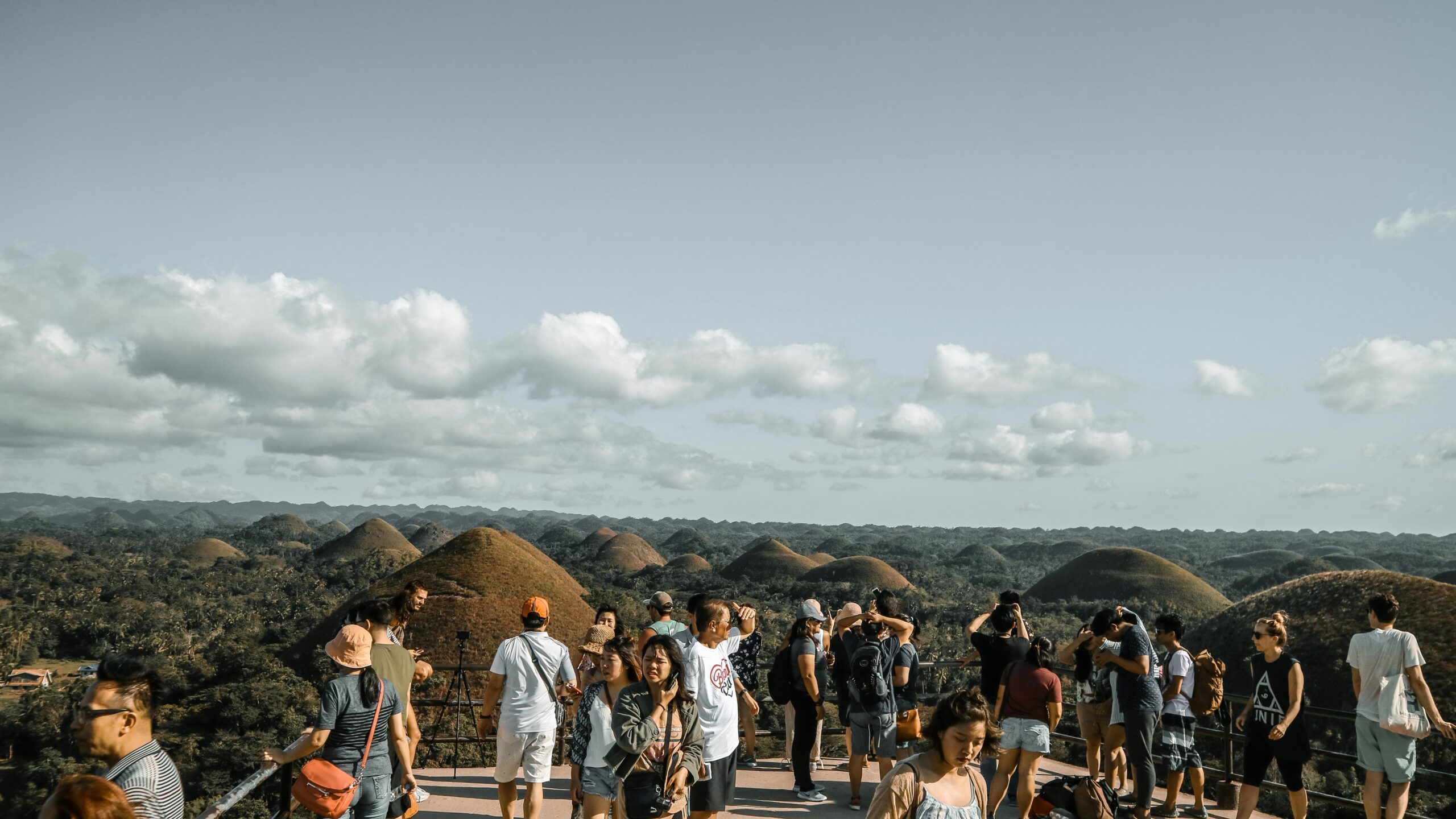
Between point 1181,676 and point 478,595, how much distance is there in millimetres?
40534

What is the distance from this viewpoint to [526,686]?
16.8 feet

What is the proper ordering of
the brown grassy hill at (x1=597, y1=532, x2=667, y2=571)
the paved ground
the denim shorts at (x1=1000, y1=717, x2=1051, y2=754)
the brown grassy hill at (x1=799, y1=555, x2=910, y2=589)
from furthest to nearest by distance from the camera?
1. the brown grassy hill at (x1=597, y1=532, x2=667, y2=571)
2. the brown grassy hill at (x1=799, y1=555, x2=910, y2=589)
3. the paved ground
4. the denim shorts at (x1=1000, y1=717, x2=1051, y2=754)

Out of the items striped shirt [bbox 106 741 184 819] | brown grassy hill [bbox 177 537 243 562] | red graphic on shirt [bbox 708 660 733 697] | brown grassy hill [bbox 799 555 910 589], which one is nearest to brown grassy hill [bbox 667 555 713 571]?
brown grassy hill [bbox 799 555 910 589]

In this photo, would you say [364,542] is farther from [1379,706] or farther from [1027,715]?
[1379,706]

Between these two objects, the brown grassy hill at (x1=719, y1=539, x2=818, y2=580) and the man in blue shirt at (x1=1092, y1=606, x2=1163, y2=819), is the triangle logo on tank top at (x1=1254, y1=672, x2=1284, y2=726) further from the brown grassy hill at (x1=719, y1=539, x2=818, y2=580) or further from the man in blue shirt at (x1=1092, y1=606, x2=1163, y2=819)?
the brown grassy hill at (x1=719, y1=539, x2=818, y2=580)

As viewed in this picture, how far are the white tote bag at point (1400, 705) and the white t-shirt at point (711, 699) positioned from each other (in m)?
3.90

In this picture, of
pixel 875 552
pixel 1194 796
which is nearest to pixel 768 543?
pixel 875 552

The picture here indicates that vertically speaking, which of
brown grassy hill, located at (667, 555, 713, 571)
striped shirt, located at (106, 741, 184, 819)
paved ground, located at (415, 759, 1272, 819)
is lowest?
brown grassy hill, located at (667, 555, 713, 571)

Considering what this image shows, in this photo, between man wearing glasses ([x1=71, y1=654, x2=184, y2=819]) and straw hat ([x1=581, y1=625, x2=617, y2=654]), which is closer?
man wearing glasses ([x1=71, y1=654, x2=184, y2=819])

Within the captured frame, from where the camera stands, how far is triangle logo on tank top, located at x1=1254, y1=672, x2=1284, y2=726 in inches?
214

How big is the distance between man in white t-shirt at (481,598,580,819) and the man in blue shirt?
350 cm

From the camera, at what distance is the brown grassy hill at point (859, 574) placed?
9035 centimetres

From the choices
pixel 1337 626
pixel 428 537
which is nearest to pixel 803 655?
pixel 1337 626

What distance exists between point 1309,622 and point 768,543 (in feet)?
241
